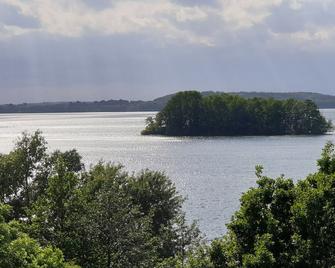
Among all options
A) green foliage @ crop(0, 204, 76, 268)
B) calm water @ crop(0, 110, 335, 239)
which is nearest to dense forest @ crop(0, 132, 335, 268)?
green foliage @ crop(0, 204, 76, 268)

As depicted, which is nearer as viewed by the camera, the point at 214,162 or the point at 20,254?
the point at 20,254

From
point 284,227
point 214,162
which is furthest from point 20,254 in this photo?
point 214,162

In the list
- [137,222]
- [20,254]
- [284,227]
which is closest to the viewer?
[20,254]

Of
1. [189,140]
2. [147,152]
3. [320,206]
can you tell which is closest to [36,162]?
[320,206]

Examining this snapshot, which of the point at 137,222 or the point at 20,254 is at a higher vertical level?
the point at 20,254

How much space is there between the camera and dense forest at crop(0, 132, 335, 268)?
20.1 metres

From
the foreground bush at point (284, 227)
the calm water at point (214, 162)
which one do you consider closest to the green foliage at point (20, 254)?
the foreground bush at point (284, 227)

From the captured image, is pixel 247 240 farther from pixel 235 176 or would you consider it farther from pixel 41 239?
pixel 235 176

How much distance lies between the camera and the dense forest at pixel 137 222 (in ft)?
65.8

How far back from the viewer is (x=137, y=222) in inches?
1198

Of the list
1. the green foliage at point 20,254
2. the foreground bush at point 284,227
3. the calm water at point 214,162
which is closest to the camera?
the green foliage at point 20,254

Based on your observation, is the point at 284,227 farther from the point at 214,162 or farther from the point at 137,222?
the point at 214,162

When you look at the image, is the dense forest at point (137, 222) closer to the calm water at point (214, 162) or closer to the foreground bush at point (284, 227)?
the foreground bush at point (284, 227)

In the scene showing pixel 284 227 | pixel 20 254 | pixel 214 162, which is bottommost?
pixel 214 162
